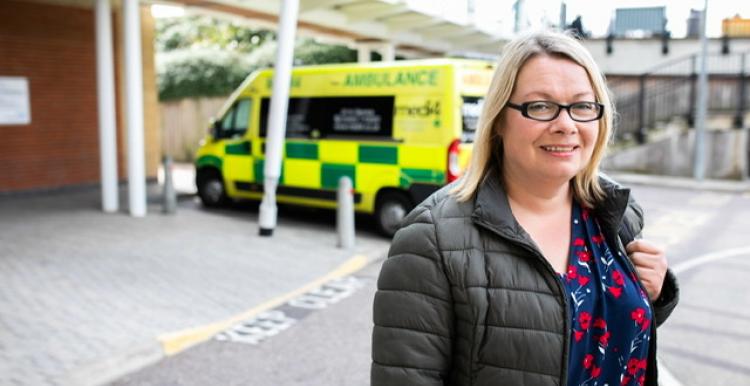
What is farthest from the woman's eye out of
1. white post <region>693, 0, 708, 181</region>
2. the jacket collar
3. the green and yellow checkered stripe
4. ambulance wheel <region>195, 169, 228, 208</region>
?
white post <region>693, 0, 708, 181</region>

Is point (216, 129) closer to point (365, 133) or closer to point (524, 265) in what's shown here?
point (365, 133)

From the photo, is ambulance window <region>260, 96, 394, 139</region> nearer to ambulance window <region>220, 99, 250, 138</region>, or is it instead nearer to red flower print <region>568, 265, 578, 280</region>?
ambulance window <region>220, 99, 250, 138</region>

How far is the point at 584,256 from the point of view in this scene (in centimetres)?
187

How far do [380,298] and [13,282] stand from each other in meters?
5.91

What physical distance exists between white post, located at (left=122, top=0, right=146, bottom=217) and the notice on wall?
342 cm

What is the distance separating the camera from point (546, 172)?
180 cm

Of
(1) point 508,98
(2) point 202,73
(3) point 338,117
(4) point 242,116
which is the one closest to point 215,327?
(1) point 508,98

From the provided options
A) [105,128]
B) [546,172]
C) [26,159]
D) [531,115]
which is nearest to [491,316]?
[546,172]

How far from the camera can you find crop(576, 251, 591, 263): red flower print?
1.86 meters

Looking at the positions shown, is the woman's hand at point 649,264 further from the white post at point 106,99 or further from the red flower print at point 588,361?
the white post at point 106,99

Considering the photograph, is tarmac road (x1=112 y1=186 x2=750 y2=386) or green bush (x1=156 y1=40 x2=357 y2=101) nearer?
tarmac road (x1=112 y1=186 x2=750 y2=386)

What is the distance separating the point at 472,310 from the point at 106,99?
10224 millimetres

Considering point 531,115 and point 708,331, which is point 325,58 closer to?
point 708,331

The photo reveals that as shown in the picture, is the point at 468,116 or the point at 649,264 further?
the point at 468,116
